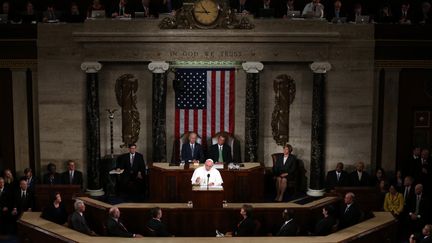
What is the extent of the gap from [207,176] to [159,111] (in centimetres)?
434

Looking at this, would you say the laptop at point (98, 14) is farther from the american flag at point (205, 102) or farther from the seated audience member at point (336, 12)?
the seated audience member at point (336, 12)

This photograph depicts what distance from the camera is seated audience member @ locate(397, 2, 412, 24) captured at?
69.5 feet

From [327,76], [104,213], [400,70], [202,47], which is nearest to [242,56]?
[202,47]

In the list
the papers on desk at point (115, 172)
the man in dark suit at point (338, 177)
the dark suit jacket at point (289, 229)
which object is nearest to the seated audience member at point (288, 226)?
the dark suit jacket at point (289, 229)

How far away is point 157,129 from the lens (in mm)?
21000

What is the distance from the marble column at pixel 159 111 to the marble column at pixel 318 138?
4.39m

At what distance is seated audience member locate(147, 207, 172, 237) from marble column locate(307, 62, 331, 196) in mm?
6854

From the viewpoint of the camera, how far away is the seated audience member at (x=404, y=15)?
2117 centimetres

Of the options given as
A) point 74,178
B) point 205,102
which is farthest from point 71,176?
point 205,102

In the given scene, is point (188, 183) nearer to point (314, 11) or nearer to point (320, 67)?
point (320, 67)

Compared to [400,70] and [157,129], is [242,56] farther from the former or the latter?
[400,70]

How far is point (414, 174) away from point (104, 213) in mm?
9059

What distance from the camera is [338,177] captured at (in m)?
20.2

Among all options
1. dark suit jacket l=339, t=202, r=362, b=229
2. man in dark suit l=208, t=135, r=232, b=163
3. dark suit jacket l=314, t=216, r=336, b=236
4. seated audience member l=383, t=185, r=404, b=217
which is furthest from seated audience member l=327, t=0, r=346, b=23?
dark suit jacket l=314, t=216, r=336, b=236
